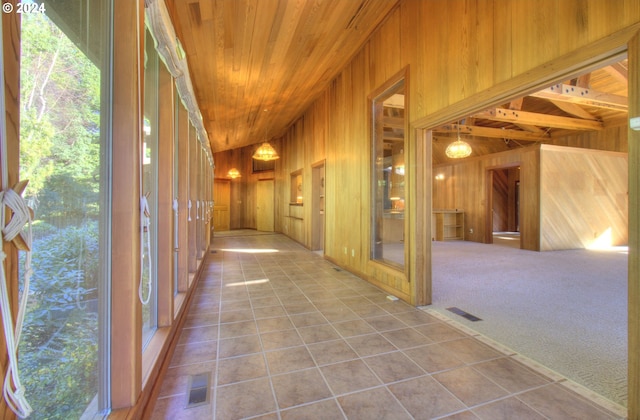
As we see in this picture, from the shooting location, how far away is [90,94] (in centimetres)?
119

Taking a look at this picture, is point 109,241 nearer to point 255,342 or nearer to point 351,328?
point 255,342

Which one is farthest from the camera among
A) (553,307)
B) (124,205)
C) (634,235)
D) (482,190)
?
(482,190)

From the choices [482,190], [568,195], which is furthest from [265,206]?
[568,195]

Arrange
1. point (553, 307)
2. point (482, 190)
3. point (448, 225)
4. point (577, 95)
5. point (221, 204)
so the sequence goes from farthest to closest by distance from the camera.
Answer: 1. point (221, 204)
2. point (448, 225)
3. point (482, 190)
4. point (577, 95)
5. point (553, 307)

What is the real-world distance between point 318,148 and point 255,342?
4956 millimetres

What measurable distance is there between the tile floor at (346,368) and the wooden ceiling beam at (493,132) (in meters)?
6.75

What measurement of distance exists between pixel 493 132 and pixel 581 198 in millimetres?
2947

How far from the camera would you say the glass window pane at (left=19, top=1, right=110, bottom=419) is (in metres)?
0.85

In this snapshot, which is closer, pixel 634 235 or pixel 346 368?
pixel 634 235

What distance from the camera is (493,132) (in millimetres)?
8945

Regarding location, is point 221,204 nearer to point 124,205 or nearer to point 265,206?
point 265,206

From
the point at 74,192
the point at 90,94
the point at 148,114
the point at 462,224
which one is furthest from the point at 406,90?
the point at 462,224

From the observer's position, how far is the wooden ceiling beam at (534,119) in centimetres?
671

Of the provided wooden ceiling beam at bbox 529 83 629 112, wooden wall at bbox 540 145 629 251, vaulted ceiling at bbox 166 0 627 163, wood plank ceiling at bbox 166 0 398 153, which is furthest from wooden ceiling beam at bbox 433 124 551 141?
wood plank ceiling at bbox 166 0 398 153
